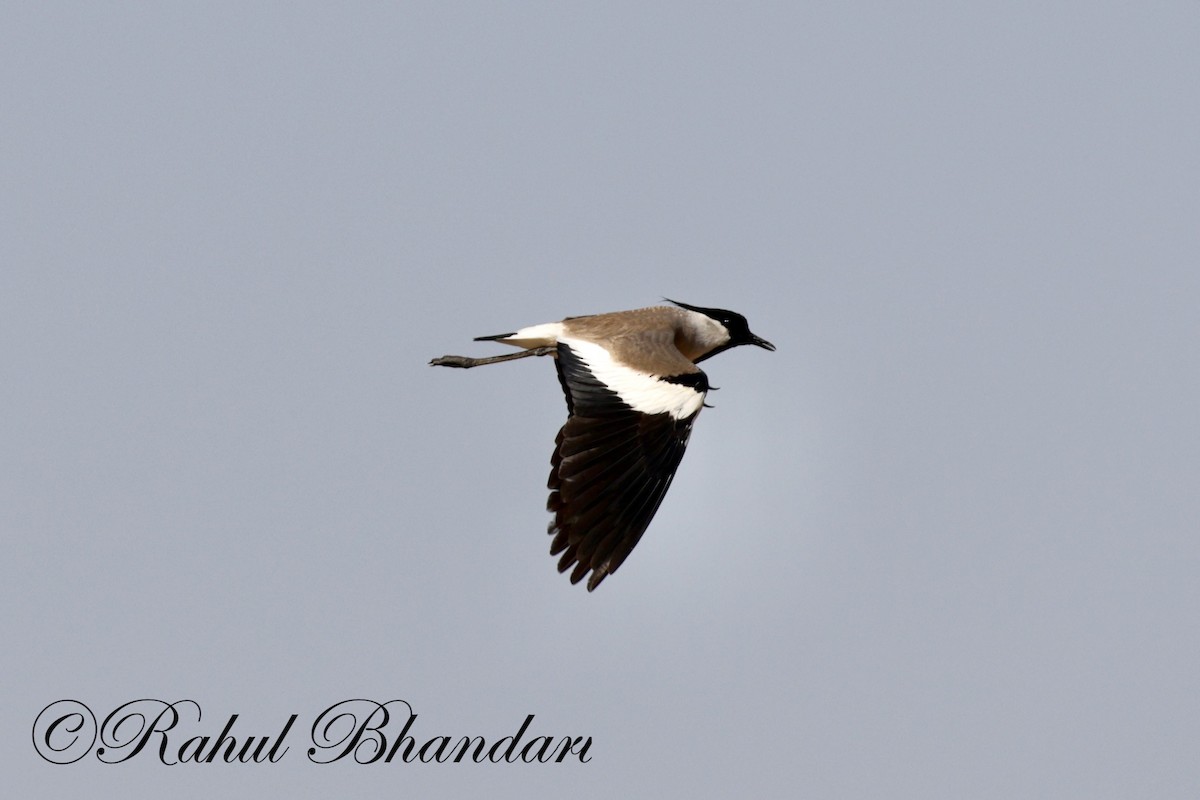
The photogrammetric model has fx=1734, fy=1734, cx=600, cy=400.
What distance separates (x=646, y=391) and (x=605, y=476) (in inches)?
36.9

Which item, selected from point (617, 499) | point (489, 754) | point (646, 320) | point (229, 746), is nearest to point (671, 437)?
point (617, 499)

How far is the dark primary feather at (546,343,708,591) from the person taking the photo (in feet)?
40.4

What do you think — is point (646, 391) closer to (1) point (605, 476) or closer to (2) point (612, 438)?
(2) point (612, 438)

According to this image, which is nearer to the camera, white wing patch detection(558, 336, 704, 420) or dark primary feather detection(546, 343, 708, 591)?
dark primary feather detection(546, 343, 708, 591)

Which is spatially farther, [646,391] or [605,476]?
[646,391]

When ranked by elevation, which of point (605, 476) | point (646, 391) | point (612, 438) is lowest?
point (605, 476)

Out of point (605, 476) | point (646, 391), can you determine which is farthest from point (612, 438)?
point (646, 391)

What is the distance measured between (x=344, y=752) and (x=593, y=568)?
436 centimetres

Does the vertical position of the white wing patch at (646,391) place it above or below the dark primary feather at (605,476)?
above

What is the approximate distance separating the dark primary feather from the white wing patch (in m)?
0.07

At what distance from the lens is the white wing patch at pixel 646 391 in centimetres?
1301

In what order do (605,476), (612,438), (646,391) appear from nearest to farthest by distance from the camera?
(605,476) < (612,438) < (646,391)

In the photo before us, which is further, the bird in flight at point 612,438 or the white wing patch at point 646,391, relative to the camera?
the white wing patch at point 646,391

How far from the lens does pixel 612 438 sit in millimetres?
12688
